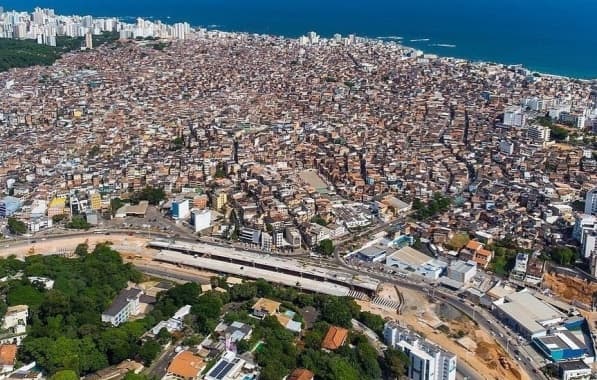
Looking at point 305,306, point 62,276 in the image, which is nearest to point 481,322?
point 305,306

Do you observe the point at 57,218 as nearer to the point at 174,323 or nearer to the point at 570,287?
the point at 174,323

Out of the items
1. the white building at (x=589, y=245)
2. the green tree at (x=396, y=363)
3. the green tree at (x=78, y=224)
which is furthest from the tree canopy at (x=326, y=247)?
the green tree at (x=78, y=224)

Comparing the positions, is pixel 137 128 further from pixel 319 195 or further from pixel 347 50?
pixel 347 50

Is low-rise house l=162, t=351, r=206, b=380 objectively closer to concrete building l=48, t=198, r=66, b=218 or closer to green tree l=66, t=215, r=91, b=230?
green tree l=66, t=215, r=91, b=230

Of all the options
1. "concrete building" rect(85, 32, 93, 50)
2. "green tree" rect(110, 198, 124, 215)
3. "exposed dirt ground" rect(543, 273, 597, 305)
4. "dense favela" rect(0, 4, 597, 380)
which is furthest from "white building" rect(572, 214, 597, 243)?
"concrete building" rect(85, 32, 93, 50)

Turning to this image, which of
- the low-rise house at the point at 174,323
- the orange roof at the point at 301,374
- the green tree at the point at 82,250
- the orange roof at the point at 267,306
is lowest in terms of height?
the orange roof at the point at 301,374

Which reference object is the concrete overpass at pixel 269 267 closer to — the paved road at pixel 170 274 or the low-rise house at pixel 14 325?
the paved road at pixel 170 274
